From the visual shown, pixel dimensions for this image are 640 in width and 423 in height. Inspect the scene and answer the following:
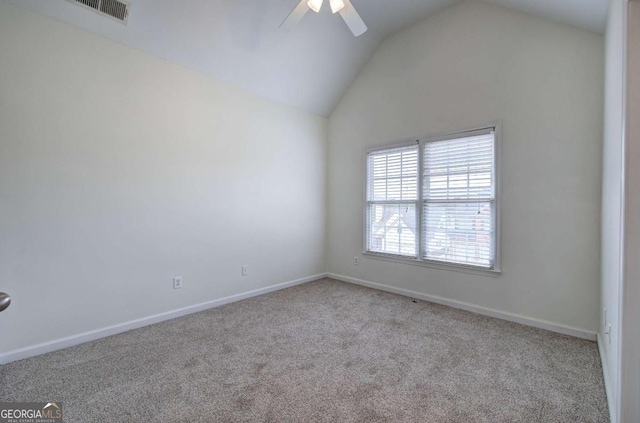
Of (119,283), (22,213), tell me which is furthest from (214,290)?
(22,213)

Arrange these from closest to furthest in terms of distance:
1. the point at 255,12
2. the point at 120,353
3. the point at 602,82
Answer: the point at 120,353 → the point at 602,82 → the point at 255,12

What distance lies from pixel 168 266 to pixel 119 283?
1.51 feet

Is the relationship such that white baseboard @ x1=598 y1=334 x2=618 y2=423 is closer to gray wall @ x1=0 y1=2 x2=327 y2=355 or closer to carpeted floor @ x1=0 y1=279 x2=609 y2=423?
carpeted floor @ x1=0 y1=279 x2=609 y2=423

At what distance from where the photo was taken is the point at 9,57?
2.25 metres

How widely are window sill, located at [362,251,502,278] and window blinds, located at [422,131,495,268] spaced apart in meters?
0.06

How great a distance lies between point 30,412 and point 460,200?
3.97 m

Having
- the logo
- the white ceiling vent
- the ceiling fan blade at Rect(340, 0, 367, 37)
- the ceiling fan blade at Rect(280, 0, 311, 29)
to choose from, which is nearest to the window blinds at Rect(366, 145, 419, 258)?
the ceiling fan blade at Rect(340, 0, 367, 37)

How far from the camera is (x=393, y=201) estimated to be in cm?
410

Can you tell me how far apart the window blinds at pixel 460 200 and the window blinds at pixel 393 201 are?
7.5 inches

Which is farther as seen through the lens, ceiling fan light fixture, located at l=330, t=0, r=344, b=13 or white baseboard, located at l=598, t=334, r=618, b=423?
ceiling fan light fixture, located at l=330, t=0, r=344, b=13

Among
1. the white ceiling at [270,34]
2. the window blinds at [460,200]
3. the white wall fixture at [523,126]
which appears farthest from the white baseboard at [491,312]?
the white ceiling at [270,34]

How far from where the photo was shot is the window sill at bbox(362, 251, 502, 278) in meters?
3.22

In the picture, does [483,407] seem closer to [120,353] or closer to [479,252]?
[479,252]

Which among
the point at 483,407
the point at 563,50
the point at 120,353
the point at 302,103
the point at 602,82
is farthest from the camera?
the point at 302,103
